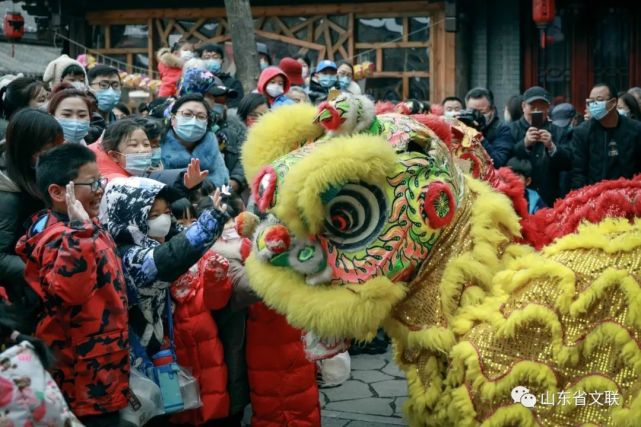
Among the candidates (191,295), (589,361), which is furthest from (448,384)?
(191,295)

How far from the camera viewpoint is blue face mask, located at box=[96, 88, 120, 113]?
671 centimetres

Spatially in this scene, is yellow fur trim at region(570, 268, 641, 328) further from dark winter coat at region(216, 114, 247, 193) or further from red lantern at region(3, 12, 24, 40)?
red lantern at region(3, 12, 24, 40)

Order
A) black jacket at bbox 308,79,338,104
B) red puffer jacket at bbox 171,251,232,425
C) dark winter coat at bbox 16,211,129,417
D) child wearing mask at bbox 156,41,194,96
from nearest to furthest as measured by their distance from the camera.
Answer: dark winter coat at bbox 16,211,129,417, red puffer jacket at bbox 171,251,232,425, child wearing mask at bbox 156,41,194,96, black jacket at bbox 308,79,338,104

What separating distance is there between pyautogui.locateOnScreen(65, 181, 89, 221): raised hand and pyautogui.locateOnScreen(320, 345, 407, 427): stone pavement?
2.40m

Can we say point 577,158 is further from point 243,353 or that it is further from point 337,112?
point 337,112

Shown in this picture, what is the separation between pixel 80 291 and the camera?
3.37 meters

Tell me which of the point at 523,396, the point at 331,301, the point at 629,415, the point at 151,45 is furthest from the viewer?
the point at 151,45

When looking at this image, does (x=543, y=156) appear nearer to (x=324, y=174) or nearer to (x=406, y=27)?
(x=324, y=174)

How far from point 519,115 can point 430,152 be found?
6.32 meters

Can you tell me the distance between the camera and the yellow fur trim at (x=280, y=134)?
338 cm

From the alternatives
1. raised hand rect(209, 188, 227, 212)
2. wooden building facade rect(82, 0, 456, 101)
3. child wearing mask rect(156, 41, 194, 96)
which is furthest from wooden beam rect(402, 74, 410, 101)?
raised hand rect(209, 188, 227, 212)

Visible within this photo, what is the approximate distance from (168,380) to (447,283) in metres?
1.58

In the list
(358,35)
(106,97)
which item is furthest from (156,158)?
(358,35)

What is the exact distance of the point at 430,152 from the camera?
3221 mm
